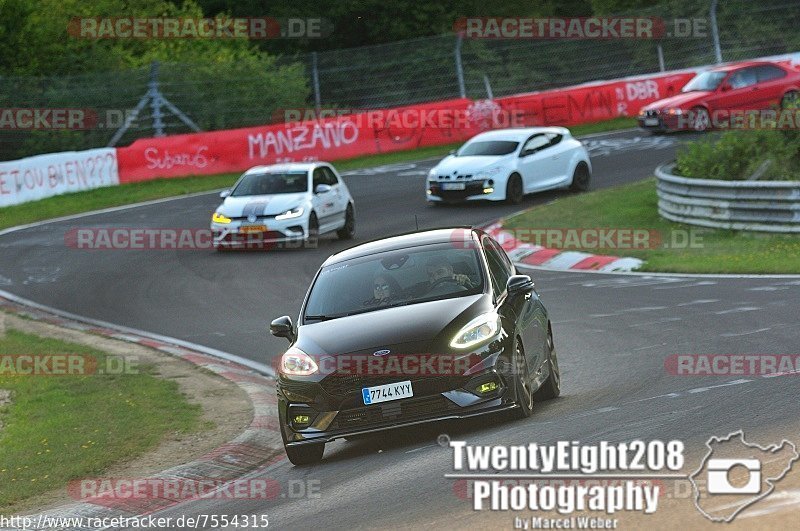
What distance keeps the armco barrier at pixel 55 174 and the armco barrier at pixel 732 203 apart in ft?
47.2

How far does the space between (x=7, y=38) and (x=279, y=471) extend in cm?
3371

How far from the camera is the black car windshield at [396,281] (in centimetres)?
1116

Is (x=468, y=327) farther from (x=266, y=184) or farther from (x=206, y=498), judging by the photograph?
(x=266, y=184)

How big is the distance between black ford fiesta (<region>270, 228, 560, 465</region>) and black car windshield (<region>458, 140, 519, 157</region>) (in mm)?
17472

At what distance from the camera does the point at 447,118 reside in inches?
1506

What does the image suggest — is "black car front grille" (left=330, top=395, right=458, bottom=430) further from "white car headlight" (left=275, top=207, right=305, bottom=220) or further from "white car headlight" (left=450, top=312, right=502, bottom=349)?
"white car headlight" (left=275, top=207, right=305, bottom=220)

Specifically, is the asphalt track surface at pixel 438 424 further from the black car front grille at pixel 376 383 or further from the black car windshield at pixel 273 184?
the black car windshield at pixel 273 184

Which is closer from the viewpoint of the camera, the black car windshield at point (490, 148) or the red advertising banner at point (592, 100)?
the black car windshield at point (490, 148)

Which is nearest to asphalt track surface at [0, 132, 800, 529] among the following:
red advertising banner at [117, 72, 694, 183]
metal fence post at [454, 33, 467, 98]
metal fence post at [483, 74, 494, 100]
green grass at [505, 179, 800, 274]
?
green grass at [505, 179, 800, 274]


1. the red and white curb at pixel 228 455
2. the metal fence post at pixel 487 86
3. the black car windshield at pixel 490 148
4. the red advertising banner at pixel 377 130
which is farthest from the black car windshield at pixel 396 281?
the metal fence post at pixel 487 86

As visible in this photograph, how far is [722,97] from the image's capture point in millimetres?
36344

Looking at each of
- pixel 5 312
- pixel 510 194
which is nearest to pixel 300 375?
pixel 5 312

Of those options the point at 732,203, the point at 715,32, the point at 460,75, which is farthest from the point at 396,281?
the point at 715,32

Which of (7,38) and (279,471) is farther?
(7,38)
